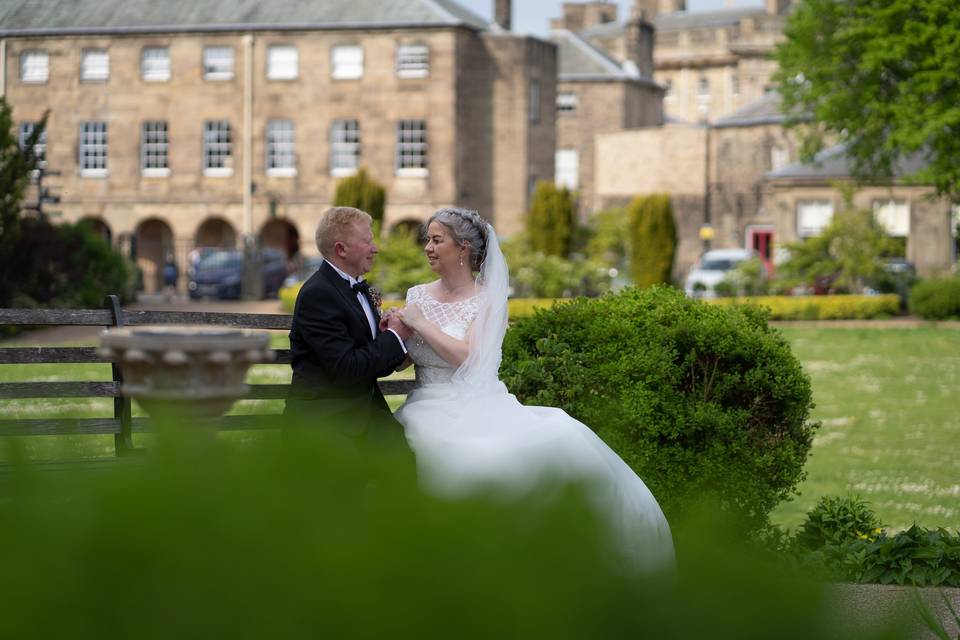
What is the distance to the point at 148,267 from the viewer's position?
5328 centimetres

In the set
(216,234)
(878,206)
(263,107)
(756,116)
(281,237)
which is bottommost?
(281,237)

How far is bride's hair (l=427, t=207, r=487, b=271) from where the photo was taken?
260 inches

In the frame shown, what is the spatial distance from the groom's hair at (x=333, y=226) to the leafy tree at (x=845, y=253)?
32.0 m

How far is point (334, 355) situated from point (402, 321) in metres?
0.54

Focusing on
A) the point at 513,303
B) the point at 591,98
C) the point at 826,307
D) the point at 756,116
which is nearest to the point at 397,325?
the point at 513,303

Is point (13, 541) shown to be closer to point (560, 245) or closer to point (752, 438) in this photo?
point (752, 438)

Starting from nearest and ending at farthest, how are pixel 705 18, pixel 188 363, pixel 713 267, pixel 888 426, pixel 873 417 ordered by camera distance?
pixel 188 363, pixel 888 426, pixel 873 417, pixel 713 267, pixel 705 18

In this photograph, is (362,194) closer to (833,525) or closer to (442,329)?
(833,525)

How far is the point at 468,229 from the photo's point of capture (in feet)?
21.8

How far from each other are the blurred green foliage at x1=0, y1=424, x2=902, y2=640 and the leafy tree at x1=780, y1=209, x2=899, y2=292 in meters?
36.5

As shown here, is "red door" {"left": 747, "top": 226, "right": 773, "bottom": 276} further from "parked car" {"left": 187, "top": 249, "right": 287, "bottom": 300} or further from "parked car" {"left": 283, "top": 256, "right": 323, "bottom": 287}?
"parked car" {"left": 187, "top": 249, "right": 287, "bottom": 300}

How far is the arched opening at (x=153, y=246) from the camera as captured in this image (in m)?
53.2

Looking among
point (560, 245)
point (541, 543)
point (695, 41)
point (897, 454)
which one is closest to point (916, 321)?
point (560, 245)

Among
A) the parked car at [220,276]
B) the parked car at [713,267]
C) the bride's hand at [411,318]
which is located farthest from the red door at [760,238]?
the bride's hand at [411,318]
